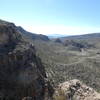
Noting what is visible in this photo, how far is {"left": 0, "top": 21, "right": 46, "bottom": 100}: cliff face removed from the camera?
773 inches

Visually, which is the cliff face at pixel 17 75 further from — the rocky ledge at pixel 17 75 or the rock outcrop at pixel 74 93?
the rock outcrop at pixel 74 93

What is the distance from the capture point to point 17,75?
68.3ft

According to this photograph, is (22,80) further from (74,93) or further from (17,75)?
(74,93)

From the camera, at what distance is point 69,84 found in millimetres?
24938

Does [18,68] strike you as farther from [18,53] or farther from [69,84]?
[69,84]

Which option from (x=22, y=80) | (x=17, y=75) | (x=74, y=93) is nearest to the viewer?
(x=22, y=80)

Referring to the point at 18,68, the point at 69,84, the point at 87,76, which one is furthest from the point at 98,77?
the point at 18,68

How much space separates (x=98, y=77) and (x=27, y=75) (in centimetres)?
6937

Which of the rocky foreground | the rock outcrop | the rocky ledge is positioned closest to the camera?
the rocky ledge

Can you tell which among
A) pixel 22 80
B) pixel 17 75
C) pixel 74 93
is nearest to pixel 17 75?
pixel 17 75

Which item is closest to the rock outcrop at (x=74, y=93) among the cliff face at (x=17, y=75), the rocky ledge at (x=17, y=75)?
the rocky ledge at (x=17, y=75)

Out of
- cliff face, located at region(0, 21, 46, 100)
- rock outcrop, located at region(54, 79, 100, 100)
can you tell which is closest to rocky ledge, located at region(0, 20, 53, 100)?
cliff face, located at region(0, 21, 46, 100)

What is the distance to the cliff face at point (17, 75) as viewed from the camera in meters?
19.6

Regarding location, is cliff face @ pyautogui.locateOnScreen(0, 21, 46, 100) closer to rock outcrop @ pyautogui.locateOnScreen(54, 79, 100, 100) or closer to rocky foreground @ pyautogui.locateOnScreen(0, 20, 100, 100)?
rocky foreground @ pyautogui.locateOnScreen(0, 20, 100, 100)
